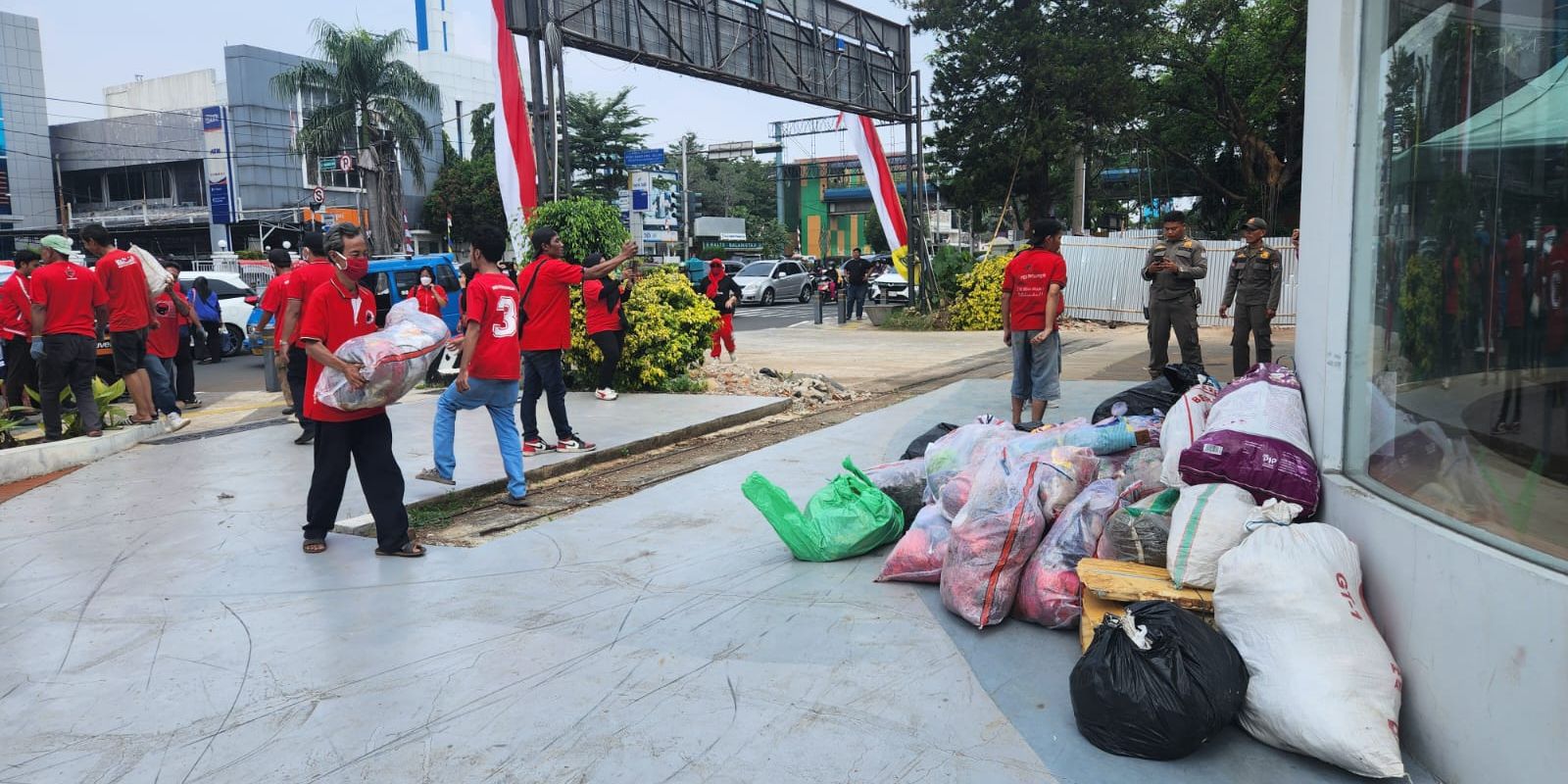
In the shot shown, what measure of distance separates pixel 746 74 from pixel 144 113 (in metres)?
39.7

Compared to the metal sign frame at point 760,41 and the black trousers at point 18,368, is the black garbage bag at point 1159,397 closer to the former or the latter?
the metal sign frame at point 760,41

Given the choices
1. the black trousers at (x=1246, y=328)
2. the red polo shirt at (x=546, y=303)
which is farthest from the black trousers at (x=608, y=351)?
the black trousers at (x=1246, y=328)

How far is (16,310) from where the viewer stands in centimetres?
909

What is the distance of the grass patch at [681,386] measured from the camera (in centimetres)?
1088

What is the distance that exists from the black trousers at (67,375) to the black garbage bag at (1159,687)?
806 cm

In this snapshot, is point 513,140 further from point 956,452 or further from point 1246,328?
point 956,452

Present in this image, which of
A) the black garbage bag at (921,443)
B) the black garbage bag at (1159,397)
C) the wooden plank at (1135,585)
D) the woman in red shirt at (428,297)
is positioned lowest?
the wooden plank at (1135,585)

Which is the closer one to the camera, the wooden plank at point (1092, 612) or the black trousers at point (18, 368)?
the wooden plank at point (1092, 612)

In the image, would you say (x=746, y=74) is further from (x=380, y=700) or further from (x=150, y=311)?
(x=380, y=700)

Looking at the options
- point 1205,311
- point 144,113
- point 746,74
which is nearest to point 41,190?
point 144,113

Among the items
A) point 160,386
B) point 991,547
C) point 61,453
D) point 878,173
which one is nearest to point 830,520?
point 991,547

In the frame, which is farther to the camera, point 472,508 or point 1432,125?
point 472,508

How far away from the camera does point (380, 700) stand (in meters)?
3.53

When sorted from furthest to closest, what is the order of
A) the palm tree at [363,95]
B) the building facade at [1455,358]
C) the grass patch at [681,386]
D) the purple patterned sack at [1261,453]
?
the palm tree at [363,95]
the grass patch at [681,386]
the purple patterned sack at [1261,453]
the building facade at [1455,358]
